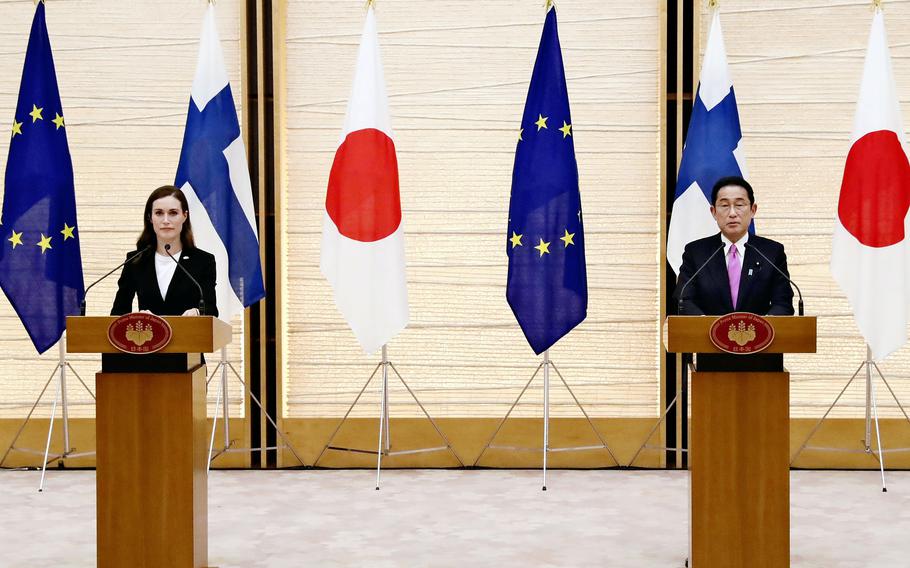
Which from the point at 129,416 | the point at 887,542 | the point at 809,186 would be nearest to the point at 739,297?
the point at 887,542

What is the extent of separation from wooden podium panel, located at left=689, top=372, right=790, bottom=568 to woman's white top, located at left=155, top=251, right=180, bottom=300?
1967 mm

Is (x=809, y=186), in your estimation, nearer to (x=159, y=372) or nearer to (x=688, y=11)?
(x=688, y=11)

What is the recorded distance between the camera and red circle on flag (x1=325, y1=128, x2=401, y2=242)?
509 centimetres

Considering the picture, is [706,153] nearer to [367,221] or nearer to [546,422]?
[546,422]

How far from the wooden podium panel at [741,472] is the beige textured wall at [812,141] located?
2786 millimetres

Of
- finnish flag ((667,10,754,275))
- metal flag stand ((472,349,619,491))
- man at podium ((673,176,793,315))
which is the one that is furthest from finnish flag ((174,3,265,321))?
man at podium ((673,176,793,315))

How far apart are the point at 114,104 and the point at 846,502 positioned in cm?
454

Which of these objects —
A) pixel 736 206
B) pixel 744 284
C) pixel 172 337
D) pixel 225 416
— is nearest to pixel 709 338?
pixel 744 284

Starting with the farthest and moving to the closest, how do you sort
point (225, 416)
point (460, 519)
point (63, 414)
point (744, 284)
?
point (225, 416), point (63, 414), point (460, 519), point (744, 284)

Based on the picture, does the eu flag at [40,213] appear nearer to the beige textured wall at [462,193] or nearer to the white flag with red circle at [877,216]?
the beige textured wall at [462,193]

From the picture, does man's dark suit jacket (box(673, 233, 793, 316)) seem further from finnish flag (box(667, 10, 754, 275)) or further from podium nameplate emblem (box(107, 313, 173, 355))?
podium nameplate emblem (box(107, 313, 173, 355))

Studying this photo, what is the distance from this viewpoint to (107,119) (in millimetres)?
5742

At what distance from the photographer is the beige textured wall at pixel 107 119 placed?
573cm

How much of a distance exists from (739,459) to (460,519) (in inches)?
63.7
